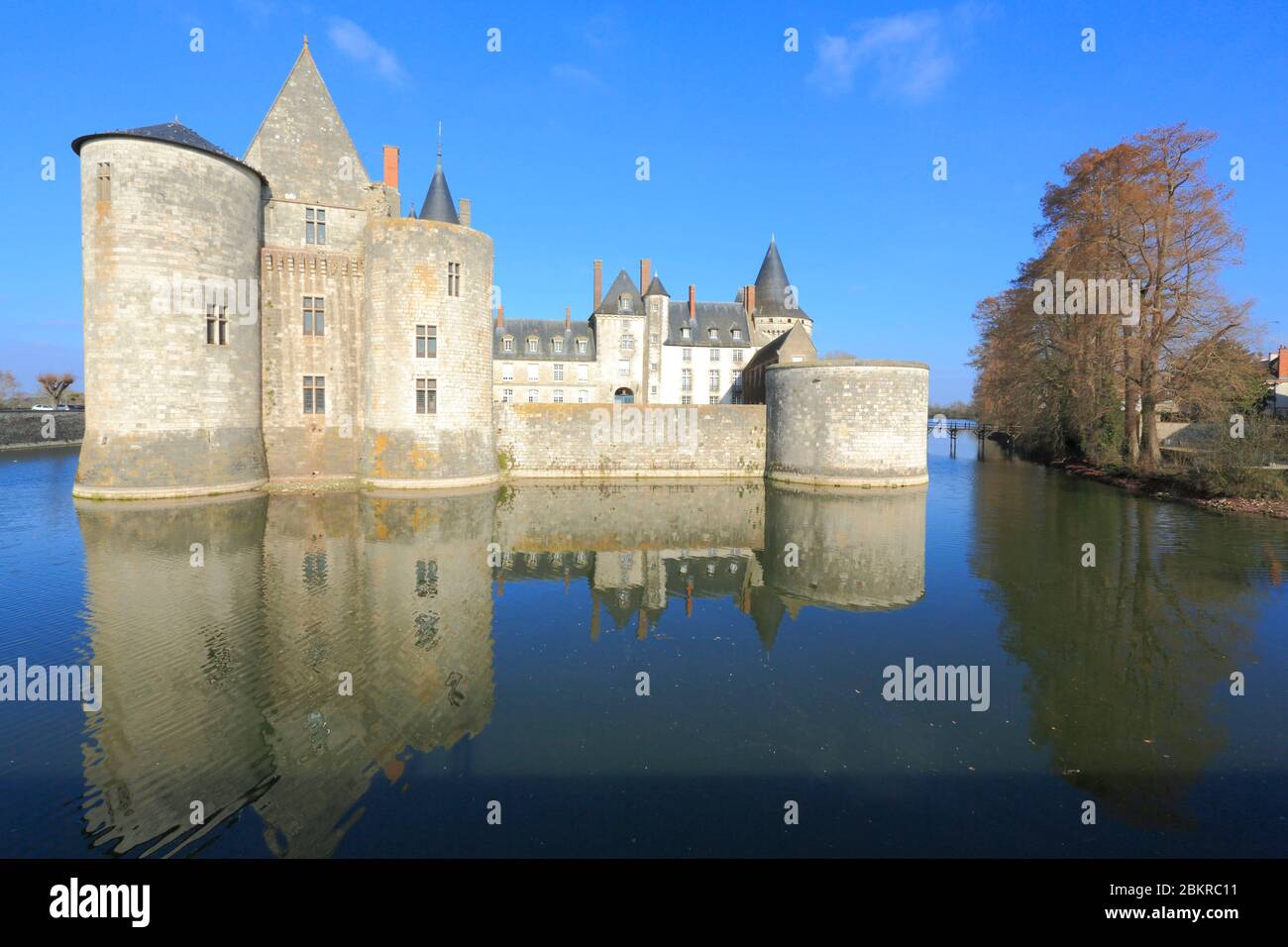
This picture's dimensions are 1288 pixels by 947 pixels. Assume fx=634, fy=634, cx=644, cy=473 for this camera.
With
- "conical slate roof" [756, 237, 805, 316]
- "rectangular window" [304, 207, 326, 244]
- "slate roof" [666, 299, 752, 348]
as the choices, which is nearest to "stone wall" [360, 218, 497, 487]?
"rectangular window" [304, 207, 326, 244]

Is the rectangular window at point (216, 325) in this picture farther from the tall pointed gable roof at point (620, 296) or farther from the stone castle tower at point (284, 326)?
the tall pointed gable roof at point (620, 296)

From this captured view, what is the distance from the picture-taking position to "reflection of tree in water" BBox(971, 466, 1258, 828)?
554 cm

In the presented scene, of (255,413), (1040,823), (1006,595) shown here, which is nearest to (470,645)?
(1040,823)

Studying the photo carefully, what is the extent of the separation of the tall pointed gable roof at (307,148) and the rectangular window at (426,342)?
5.32 m

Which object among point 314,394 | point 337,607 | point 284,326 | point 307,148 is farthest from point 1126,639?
point 307,148

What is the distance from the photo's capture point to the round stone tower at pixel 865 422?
23797mm

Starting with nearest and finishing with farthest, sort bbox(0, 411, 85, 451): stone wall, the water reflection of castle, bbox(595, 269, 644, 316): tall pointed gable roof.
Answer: the water reflection of castle → bbox(0, 411, 85, 451): stone wall → bbox(595, 269, 644, 316): tall pointed gable roof

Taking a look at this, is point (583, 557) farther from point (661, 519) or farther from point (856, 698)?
point (856, 698)

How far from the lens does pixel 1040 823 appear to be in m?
4.71

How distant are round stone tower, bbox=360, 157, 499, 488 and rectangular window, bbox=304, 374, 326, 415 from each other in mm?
1520

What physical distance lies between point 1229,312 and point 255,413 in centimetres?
3473

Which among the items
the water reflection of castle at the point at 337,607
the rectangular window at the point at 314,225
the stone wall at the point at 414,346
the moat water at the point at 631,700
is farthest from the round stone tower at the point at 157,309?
the moat water at the point at 631,700

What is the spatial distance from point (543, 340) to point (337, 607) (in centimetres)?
3600

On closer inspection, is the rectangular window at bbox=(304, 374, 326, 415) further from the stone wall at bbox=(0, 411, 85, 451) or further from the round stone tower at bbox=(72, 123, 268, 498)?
the stone wall at bbox=(0, 411, 85, 451)
